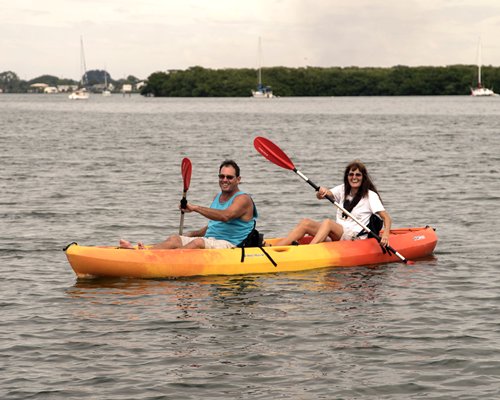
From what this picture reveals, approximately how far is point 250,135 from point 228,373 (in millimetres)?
41719

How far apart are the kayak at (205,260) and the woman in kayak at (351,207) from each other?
0.56 ft

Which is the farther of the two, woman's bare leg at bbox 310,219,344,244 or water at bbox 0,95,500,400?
woman's bare leg at bbox 310,219,344,244

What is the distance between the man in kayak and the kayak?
14 centimetres

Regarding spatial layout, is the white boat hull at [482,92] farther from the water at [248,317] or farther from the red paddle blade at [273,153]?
the red paddle blade at [273,153]

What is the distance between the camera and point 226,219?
10.9 meters

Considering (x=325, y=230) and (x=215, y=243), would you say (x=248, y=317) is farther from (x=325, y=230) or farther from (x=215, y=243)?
(x=325, y=230)

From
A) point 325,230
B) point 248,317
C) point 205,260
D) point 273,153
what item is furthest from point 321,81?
point 248,317

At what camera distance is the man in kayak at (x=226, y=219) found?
Answer: 10.8 metres

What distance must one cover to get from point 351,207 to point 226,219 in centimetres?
190

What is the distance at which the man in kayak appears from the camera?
35.5 ft

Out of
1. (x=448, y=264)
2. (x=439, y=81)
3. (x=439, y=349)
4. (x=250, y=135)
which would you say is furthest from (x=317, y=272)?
(x=439, y=81)

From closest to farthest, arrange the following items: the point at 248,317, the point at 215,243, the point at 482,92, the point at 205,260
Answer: the point at 248,317
the point at 205,260
the point at 215,243
the point at 482,92

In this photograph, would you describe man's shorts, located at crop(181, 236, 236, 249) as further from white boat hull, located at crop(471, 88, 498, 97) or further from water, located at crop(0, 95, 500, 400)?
white boat hull, located at crop(471, 88, 498, 97)

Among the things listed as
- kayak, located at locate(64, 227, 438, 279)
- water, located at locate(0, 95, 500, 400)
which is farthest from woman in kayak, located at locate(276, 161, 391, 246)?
water, located at locate(0, 95, 500, 400)
